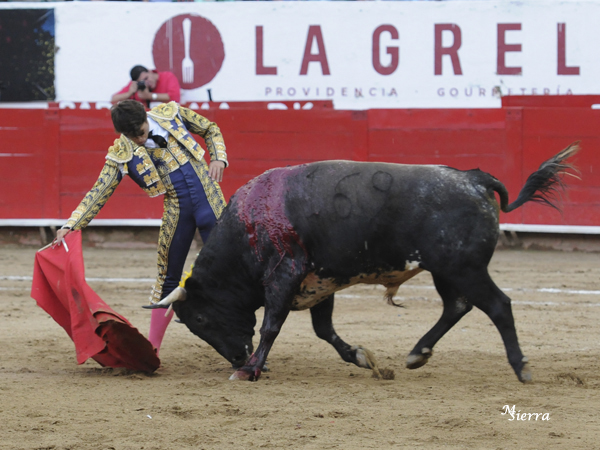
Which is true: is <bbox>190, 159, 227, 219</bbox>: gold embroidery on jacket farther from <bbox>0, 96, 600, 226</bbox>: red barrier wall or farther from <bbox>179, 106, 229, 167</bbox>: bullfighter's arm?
<bbox>0, 96, 600, 226</bbox>: red barrier wall

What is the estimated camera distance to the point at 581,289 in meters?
5.45

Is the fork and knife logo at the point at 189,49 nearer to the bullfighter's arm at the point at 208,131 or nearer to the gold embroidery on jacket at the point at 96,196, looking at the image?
the bullfighter's arm at the point at 208,131

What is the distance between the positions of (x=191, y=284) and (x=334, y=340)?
62 centimetres

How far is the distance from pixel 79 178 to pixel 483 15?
3990 mm

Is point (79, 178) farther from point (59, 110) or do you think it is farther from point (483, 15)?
point (483, 15)

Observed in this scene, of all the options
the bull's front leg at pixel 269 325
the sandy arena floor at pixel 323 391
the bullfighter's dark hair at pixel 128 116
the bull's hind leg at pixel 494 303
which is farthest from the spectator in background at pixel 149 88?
the bull's hind leg at pixel 494 303

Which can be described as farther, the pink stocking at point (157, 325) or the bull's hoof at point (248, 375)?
the pink stocking at point (157, 325)

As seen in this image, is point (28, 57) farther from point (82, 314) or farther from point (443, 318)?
point (443, 318)

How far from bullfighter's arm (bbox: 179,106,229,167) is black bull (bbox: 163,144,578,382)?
300 mm

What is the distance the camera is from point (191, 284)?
336 cm

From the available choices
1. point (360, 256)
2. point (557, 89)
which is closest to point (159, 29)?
point (557, 89)

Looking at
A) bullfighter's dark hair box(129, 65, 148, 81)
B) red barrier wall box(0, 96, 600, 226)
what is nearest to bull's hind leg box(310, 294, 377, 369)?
red barrier wall box(0, 96, 600, 226)

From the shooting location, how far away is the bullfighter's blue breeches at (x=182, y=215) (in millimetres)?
3475

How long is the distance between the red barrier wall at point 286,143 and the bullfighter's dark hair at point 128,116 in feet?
13.7
